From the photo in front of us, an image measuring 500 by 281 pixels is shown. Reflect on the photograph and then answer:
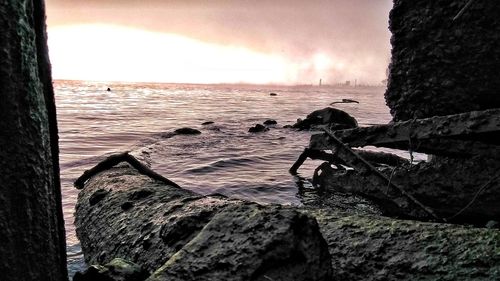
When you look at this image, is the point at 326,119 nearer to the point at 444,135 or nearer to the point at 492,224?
the point at 444,135

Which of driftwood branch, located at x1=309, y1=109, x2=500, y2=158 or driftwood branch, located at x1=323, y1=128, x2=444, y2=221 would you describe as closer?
driftwood branch, located at x1=309, y1=109, x2=500, y2=158

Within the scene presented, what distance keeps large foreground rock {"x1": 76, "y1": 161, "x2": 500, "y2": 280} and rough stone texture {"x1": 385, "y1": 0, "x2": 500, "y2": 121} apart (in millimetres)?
2507

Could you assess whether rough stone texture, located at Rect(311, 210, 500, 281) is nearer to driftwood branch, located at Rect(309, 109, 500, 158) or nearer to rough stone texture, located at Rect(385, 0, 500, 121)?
driftwood branch, located at Rect(309, 109, 500, 158)

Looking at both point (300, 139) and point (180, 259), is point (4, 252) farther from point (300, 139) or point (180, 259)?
point (300, 139)

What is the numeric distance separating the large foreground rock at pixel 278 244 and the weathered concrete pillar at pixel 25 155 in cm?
57

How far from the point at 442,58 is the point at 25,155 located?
4.71m

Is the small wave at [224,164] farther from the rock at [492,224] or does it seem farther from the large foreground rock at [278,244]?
the rock at [492,224]

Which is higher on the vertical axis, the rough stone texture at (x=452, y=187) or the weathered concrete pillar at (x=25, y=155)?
the weathered concrete pillar at (x=25, y=155)

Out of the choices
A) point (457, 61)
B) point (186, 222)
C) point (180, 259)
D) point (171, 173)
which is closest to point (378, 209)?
point (457, 61)

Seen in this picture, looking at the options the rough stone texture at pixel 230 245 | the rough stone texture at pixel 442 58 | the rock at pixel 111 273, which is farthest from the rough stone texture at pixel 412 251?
the rough stone texture at pixel 442 58

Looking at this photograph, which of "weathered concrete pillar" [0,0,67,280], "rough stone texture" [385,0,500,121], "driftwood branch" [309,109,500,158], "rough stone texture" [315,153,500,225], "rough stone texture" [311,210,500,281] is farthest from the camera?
"rough stone texture" [385,0,500,121]

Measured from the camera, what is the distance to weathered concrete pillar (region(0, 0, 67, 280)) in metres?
1.44

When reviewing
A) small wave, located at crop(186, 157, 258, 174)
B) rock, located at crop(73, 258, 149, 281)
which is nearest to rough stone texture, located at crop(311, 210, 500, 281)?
rock, located at crop(73, 258, 149, 281)

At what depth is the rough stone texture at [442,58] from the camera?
425cm
